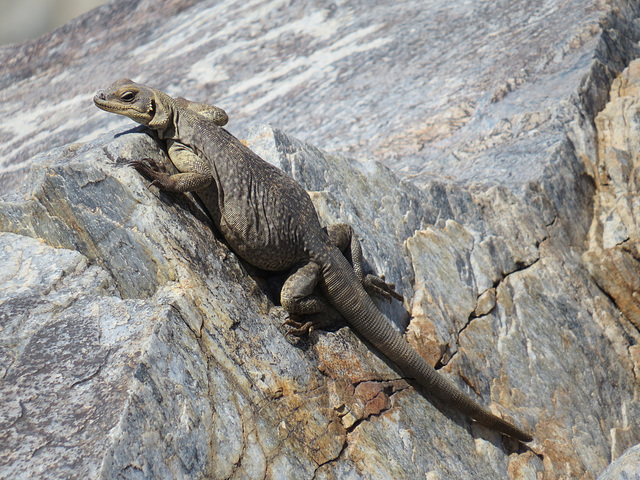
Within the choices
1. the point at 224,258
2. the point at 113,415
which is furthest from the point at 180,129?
the point at 113,415

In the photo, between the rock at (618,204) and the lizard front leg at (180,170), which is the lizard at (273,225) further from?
the rock at (618,204)

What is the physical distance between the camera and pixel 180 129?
4754mm

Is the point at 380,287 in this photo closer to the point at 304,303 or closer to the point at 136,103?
the point at 304,303

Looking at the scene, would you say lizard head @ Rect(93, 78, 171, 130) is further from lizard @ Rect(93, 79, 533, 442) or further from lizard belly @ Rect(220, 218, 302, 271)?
lizard belly @ Rect(220, 218, 302, 271)

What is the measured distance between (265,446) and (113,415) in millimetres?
1001

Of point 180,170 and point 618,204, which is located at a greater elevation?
point 180,170

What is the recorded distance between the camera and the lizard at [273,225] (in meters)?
4.52

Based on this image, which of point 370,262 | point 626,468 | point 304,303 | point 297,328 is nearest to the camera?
Result: point 626,468

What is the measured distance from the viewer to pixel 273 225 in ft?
15.0

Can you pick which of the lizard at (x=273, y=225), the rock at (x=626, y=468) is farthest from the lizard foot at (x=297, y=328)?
the rock at (x=626, y=468)

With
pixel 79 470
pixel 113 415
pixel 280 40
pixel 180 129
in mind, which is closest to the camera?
pixel 79 470

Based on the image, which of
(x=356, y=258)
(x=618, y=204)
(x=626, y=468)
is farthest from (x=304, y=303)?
(x=618, y=204)

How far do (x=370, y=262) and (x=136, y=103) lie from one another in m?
2.54

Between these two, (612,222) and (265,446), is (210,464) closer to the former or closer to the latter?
(265,446)
